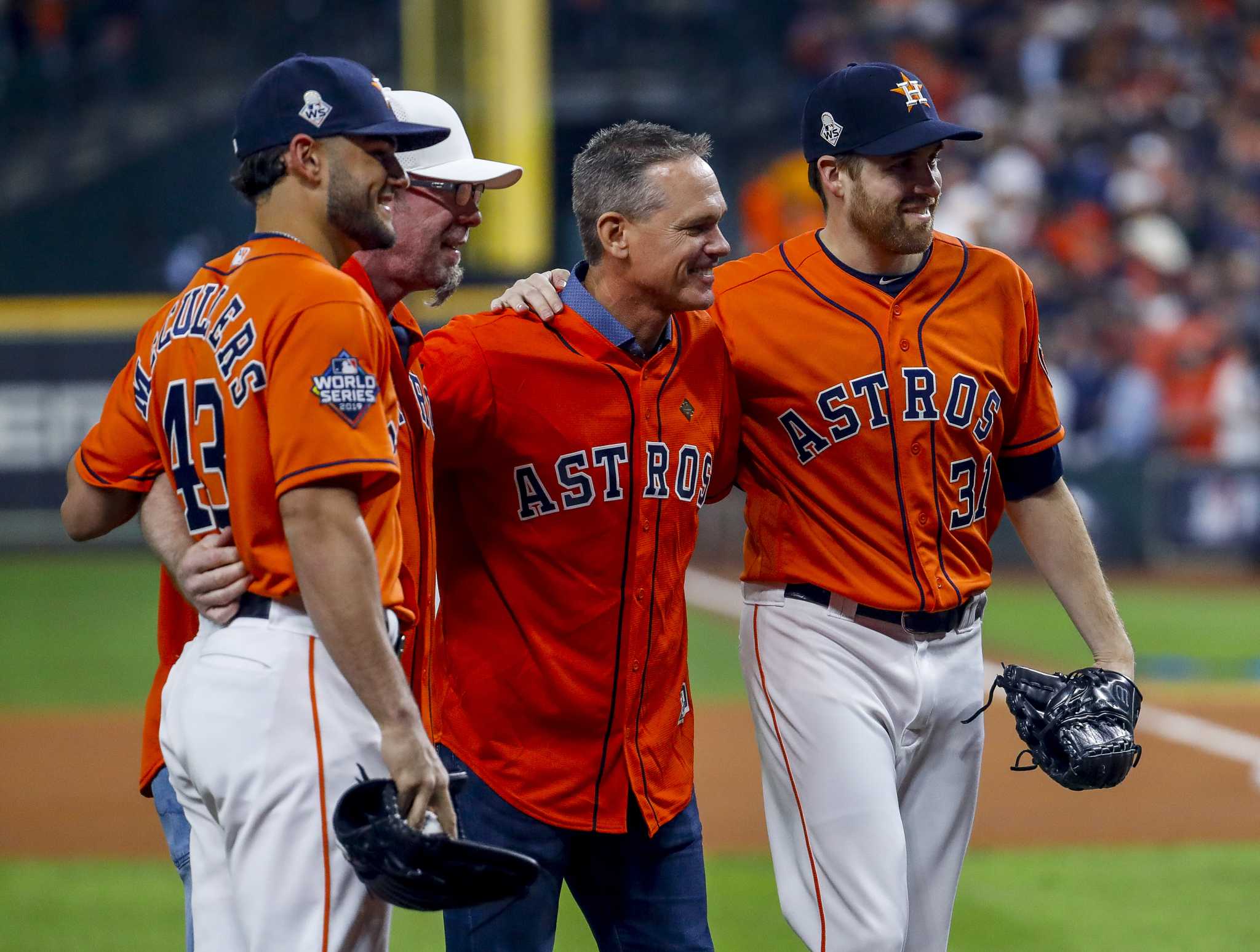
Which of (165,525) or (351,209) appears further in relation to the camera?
(165,525)

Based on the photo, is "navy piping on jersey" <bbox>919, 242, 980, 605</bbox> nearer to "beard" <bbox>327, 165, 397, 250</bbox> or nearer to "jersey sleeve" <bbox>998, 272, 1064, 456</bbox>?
"jersey sleeve" <bbox>998, 272, 1064, 456</bbox>

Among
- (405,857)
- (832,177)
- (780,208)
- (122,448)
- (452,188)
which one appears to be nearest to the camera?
(405,857)

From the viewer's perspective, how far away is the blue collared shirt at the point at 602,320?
12.0 feet

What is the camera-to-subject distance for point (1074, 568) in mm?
3910

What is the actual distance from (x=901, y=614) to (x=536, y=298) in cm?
107

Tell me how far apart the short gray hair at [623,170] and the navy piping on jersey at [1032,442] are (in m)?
1.00

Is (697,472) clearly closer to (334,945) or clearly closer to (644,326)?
(644,326)

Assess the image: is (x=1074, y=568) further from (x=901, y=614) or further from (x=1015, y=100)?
(x=1015, y=100)

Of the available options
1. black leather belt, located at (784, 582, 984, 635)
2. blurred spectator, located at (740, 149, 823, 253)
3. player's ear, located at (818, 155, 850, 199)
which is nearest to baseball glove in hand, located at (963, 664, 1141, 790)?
black leather belt, located at (784, 582, 984, 635)

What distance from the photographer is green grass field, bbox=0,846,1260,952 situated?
5.48 meters

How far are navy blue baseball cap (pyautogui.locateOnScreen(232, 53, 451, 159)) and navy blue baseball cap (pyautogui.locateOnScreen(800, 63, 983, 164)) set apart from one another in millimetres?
1221

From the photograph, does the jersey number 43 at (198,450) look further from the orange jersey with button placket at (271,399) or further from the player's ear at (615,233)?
the player's ear at (615,233)

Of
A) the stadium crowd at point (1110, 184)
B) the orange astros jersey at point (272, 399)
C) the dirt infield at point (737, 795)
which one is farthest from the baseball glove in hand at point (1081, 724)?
the stadium crowd at point (1110, 184)

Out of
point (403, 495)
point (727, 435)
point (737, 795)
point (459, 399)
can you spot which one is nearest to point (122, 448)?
point (403, 495)
